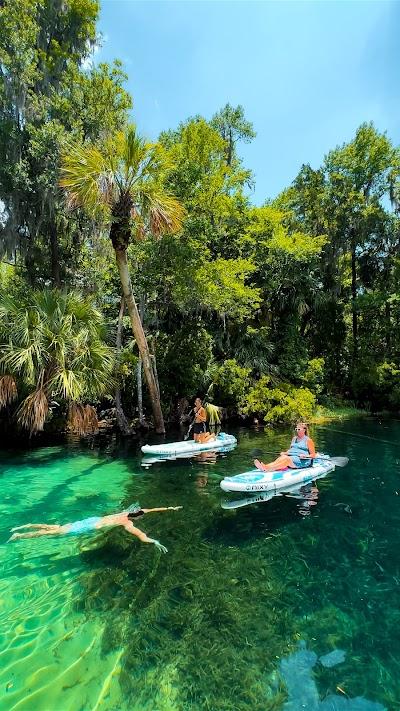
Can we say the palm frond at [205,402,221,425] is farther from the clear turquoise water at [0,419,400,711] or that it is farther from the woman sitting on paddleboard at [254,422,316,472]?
the clear turquoise water at [0,419,400,711]

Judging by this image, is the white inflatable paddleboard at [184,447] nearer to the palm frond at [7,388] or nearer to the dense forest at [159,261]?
the dense forest at [159,261]

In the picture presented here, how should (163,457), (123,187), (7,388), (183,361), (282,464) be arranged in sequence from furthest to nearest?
(183,361), (163,457), (123,187), (7,388), (282,464)

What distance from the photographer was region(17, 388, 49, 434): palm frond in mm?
11547

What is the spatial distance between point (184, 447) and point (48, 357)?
4.96 m

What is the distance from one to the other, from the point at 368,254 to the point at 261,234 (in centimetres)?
921

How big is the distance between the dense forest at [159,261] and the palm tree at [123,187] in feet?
0.19

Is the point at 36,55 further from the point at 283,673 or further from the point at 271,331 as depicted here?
the point at 283,673

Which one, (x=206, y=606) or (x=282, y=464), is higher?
(x=282, y=464)

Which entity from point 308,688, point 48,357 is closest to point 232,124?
point 48,357

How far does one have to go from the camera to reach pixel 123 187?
42.7 feet

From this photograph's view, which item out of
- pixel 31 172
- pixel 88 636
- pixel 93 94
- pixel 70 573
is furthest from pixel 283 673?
pixel 93 94

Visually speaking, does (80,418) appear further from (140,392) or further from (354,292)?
(354,292)

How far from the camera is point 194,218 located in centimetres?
1958

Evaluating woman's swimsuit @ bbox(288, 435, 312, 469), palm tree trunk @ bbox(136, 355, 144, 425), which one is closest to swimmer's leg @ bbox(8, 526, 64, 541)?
woman's swimsuit @ bbox(288, 435, 312, 469)
